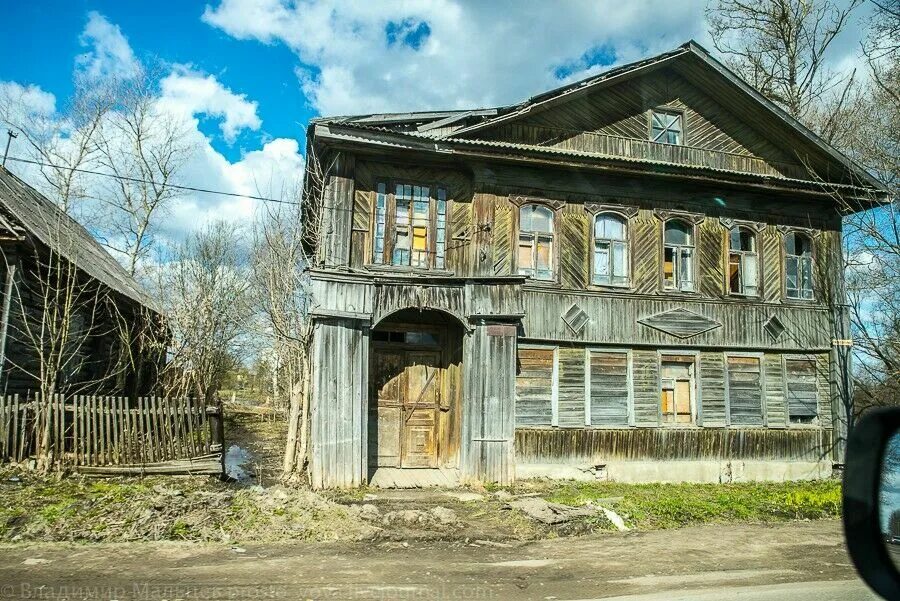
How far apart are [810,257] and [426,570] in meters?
13.7

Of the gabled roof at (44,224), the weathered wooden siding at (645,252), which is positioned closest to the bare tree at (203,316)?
the gabled roof at (44,224)

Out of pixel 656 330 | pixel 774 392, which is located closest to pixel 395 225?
Result: pixel 656 330

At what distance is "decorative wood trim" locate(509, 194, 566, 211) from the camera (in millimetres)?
13883

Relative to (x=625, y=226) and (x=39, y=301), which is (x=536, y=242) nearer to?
(x=625, y=226)

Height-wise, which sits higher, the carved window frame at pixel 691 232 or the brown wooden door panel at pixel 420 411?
the carved window frame at pixel 691 232

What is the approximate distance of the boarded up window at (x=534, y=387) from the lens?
527 inches

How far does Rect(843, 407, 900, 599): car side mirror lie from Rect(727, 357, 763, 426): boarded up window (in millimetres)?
13237

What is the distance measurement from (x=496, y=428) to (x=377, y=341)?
125 inches

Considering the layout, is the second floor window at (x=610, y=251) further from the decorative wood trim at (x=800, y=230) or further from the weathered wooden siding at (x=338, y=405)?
the weathered wooden siding at (x=338, y=405)

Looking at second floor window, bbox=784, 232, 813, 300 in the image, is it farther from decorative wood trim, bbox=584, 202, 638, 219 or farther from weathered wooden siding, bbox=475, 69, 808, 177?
decorative wood trim, bbox=584, 202, 638, 219

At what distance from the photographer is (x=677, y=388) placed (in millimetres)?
14711

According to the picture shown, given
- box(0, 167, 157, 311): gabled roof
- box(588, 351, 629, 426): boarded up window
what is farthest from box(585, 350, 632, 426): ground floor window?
box(0, 167, 157, 311): gabled roof

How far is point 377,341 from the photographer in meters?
13.6

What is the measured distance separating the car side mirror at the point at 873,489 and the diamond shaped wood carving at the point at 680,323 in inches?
473
